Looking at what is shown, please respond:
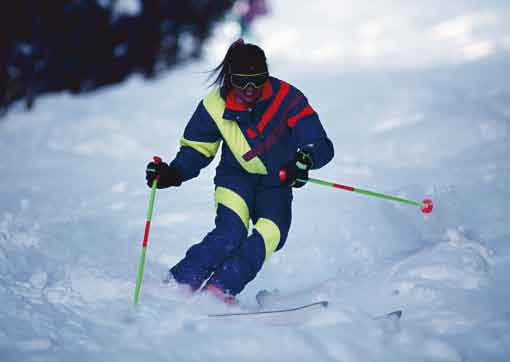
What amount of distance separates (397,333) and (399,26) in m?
13.6

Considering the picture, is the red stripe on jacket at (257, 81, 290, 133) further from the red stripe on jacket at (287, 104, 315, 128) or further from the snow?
the snow

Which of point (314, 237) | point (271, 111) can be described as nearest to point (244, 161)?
point (271, 111)

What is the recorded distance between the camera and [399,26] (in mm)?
14617

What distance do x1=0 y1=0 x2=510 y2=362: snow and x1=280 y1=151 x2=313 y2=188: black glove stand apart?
2.50 ft

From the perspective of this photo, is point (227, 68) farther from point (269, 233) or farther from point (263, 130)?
point (269, 233)

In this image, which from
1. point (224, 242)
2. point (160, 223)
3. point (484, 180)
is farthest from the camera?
point (484, 180)

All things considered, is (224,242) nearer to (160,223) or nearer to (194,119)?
(194,119)

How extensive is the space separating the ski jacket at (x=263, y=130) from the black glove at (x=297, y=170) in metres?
0.08

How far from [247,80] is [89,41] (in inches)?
493

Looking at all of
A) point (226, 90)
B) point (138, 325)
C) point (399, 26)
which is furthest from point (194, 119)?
point (399, 26)

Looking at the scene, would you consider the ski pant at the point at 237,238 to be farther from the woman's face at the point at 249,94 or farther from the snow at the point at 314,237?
the woman's face at the point at 249,94

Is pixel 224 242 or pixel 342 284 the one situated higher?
pixel 224 242

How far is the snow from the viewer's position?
2469 mm

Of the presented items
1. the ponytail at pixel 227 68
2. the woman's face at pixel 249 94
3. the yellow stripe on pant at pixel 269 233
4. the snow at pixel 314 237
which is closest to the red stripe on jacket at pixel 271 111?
the woman's face at pixel 249 94
